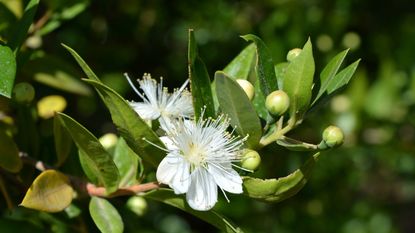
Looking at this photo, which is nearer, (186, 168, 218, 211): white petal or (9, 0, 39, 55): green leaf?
(186, 168, 218, 211): white petal

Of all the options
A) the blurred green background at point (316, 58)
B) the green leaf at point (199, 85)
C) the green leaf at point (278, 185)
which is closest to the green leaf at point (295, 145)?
the green leaf at point (278, 185)

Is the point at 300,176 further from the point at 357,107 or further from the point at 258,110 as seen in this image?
the point at 357,107

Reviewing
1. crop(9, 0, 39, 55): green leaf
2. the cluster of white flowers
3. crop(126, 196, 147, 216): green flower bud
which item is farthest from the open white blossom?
crop(126, 196, 147, 216): green flower bud

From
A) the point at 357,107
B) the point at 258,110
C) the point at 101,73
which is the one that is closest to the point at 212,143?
the point at 258,110

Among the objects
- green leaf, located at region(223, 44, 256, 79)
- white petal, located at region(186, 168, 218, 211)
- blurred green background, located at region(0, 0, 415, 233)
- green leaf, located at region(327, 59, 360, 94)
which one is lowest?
blurred green background, located at region(0, 0, 415, 233)

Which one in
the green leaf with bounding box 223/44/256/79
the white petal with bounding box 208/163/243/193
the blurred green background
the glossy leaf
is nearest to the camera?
the glossy leaf

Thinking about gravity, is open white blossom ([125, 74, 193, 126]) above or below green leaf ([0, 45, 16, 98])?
below

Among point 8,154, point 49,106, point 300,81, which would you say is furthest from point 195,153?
point 49,106

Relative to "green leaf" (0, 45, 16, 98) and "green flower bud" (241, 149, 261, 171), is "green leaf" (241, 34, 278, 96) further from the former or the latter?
"green leaf" (0, 45, 16, 98)
